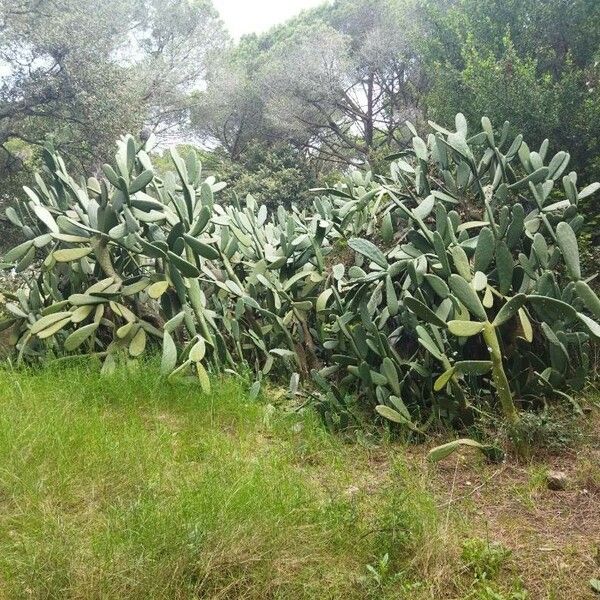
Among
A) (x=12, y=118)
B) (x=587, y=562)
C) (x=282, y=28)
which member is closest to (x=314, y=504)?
(x=587, y=562)

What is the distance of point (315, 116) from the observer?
15.9 meters

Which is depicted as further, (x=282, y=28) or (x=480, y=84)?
(x=282, y=28)

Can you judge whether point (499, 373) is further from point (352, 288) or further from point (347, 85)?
point (347, 85)

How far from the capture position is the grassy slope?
4.79 feet

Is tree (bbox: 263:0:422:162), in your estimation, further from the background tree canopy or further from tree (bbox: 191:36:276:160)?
tree (bbox: 191:36:276:160)

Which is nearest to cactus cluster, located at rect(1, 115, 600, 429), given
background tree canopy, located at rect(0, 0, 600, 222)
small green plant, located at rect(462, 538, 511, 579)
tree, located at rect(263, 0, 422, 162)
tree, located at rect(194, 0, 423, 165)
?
small green plant, located at rect(462, 538, 511, 579)

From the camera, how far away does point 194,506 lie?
1719 millimetres

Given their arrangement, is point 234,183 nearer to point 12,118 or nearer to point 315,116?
point 315,116

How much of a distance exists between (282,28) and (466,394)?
69.9 feet

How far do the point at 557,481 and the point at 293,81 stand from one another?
1458cm

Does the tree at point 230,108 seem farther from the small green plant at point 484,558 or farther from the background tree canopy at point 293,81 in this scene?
the small green plant at point 484,558

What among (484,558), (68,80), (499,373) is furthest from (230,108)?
(484,558)

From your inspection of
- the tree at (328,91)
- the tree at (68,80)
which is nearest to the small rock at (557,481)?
the tree at (68,80)

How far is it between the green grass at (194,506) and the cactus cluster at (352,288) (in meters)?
0.33
